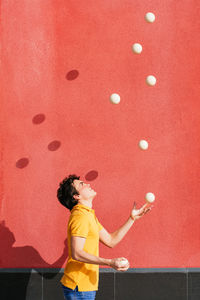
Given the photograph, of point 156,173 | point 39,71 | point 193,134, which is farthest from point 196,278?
point 39,71

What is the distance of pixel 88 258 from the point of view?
3066mm

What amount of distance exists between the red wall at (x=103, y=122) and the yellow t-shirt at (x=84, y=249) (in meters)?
0.95

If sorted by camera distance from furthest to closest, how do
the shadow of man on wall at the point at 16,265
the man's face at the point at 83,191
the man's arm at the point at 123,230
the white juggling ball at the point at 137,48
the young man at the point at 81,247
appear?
1. the shadow of man on wall at the point at 16,265
2. the white juggling ball at the point at 137,48
3. the man's arm at the point at 123,230
4. the man's face at the point at 83,191
5. the young man at the point at 81,247

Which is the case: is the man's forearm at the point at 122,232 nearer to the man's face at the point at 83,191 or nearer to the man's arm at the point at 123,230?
the man's arm at the point at 123,230

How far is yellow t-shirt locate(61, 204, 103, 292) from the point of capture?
3.21m

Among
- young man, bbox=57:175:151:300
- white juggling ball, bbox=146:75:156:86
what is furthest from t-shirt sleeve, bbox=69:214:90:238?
white juggling ball, bbox=146:75:156:86

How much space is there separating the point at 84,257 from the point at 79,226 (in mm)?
211

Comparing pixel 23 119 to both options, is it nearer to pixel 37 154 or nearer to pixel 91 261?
pixel 37 154

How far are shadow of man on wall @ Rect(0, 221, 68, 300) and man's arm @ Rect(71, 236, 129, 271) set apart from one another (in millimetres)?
1118

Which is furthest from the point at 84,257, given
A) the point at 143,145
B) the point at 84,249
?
the point at 143,145

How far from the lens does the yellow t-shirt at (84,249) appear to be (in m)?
3.21

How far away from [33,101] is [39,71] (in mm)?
261

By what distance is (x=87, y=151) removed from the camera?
14.1 feet

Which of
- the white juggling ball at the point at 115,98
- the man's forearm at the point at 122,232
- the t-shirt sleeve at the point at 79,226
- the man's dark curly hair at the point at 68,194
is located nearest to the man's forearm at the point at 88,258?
the t-shirt sleeve at the point at 79,226
